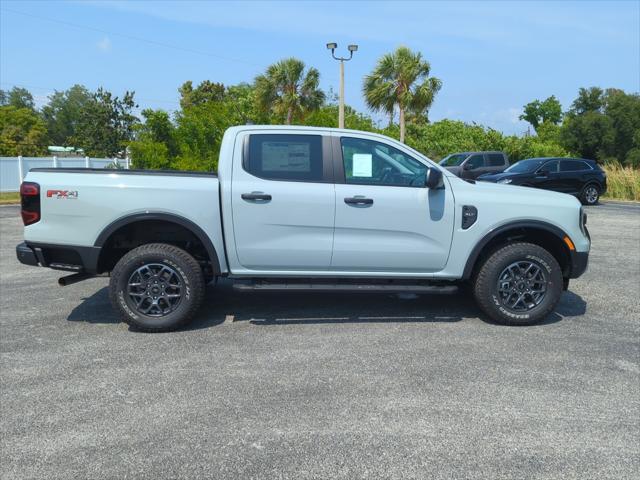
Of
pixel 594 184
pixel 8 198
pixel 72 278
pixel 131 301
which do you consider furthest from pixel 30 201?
pixel 8 198

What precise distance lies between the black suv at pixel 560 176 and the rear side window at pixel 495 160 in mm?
3459

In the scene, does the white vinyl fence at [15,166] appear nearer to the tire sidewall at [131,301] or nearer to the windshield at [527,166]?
the windshield at [527,166]

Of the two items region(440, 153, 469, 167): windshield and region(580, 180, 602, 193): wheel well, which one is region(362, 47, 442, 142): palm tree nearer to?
region(440, 153, 469, 167): windshield

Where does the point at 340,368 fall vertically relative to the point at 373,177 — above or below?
below

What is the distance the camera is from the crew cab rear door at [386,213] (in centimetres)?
501

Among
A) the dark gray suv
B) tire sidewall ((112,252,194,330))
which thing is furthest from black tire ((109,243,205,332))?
the dark gray suv

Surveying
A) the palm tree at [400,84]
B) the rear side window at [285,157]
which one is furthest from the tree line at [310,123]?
the rear side window at [285,157]

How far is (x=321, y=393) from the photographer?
12.2 ft

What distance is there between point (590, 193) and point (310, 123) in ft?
43.2

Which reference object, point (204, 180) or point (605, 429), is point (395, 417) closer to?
point (605, 429)

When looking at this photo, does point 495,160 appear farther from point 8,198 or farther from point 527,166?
point 8,198

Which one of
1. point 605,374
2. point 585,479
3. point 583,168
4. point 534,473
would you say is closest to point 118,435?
point 534,473

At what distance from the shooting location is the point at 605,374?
4.08m

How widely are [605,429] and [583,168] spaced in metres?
17.2
